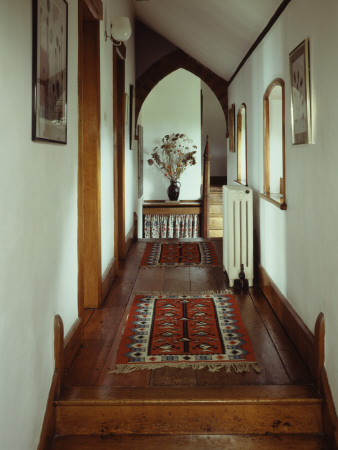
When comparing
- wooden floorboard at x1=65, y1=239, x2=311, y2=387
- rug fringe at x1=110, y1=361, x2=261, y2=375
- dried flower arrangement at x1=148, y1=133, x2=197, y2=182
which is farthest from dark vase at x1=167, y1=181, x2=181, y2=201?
rug fringe at x1=110, y1=361, x2=261, y2=375

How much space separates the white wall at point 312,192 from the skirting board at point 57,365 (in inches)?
55.2

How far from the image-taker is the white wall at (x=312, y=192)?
2590 mm

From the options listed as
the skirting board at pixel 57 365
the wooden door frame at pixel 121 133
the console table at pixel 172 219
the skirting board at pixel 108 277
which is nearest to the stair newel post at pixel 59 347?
the skirting board at pixel 57 365

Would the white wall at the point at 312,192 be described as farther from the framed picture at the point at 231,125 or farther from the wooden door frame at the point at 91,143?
the framed picture at the point at 231,125

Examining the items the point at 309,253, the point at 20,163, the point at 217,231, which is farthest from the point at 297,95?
the point at 217,231

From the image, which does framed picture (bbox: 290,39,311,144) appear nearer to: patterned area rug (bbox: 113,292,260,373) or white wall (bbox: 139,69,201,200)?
patterned area rug (bbox: 113,292,260,373)

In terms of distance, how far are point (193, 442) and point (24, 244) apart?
1.33m

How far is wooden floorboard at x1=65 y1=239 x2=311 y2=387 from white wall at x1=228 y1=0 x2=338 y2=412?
281 millimetres

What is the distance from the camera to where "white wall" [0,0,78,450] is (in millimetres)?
1907

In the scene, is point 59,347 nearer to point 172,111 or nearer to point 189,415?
point 189,415

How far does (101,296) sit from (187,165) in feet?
22.8

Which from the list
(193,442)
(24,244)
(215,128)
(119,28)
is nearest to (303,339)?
(193,442)

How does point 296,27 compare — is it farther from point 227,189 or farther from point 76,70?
point 227,189

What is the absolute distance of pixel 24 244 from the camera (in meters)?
2.17
